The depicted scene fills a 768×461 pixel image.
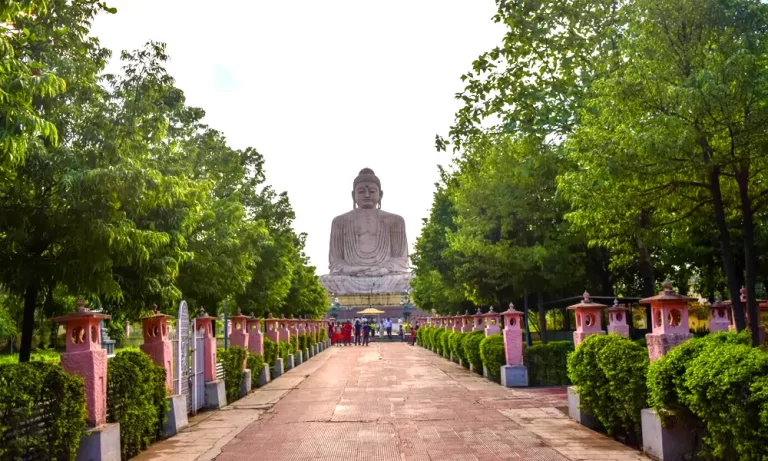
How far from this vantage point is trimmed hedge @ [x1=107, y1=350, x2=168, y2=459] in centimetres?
909

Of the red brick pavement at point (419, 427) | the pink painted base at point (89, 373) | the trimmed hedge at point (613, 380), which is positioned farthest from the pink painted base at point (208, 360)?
the trimmed hedge at point (613, 380)

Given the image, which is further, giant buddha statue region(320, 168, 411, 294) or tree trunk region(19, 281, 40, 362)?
giant buddha statue region(320, 168, 411, 294)

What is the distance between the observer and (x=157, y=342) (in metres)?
11.7

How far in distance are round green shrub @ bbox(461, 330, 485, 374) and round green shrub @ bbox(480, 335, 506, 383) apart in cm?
96

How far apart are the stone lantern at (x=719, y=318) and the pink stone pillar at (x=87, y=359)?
12.7 meters

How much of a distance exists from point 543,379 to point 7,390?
1334 cm

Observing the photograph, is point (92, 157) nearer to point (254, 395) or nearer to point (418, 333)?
point (254, 395)

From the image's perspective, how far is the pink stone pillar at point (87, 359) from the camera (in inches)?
329

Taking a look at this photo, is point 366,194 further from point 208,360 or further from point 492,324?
point 208,360

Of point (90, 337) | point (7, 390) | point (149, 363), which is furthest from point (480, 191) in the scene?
point (7, 390)

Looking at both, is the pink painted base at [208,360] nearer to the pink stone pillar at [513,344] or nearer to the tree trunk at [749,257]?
the pink stone pillar at [513,344]

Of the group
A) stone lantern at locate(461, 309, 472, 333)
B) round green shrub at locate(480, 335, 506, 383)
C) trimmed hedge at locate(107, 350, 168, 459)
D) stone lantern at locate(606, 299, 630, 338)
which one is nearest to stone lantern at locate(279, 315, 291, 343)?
stone lantern at locate(461, 309, 472, 333)

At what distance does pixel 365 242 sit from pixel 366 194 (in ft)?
13.8

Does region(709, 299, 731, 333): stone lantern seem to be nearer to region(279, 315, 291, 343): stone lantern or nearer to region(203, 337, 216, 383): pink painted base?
region(203, 337, 216, 383): pink painted base
